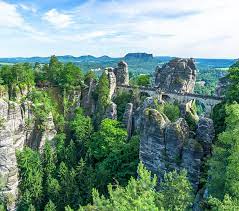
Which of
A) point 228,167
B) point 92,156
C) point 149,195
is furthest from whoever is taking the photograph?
point 92,156

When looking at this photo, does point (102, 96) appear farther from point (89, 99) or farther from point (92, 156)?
point (92, 156)

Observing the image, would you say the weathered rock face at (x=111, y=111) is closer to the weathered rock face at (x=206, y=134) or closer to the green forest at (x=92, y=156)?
the green forest at (x=92, y=156)

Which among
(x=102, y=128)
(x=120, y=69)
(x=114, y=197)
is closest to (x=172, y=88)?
(x=120, y=69)

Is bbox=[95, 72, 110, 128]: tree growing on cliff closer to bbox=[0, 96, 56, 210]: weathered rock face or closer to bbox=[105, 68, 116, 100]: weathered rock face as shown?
bbox=[105, 68, 116, 100]: weathered rock face

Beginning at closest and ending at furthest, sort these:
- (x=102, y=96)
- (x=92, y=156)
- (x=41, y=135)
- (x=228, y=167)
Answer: (x=228, y=167)
(x=92, y=156)
(x=41, y=135)
(x=102, y=96)

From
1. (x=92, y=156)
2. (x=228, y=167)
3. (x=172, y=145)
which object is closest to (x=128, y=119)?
(x=92, y=156)

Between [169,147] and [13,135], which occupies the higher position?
[169,147]

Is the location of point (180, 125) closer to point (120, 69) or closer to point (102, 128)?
point (102, 128)
